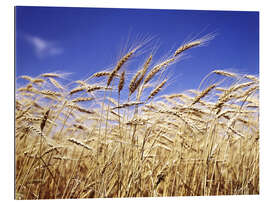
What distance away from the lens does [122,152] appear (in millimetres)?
2146

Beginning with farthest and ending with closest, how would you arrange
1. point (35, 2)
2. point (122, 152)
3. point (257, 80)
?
1. point (257, 80)
2. point (35, 2)
3. point (122, 152)

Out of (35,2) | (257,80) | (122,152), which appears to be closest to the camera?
(122,152)

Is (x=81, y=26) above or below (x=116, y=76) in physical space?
above

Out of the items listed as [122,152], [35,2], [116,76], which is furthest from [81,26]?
[122,152]

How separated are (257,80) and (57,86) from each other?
1.67 meters

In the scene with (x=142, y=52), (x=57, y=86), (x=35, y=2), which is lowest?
(x=57, y=86)

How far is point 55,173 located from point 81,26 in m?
1.16

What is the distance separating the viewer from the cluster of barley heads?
2.13m

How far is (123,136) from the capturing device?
2.20m

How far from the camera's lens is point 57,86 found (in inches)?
87.4

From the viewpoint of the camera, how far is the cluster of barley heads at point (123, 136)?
84.0 inches
